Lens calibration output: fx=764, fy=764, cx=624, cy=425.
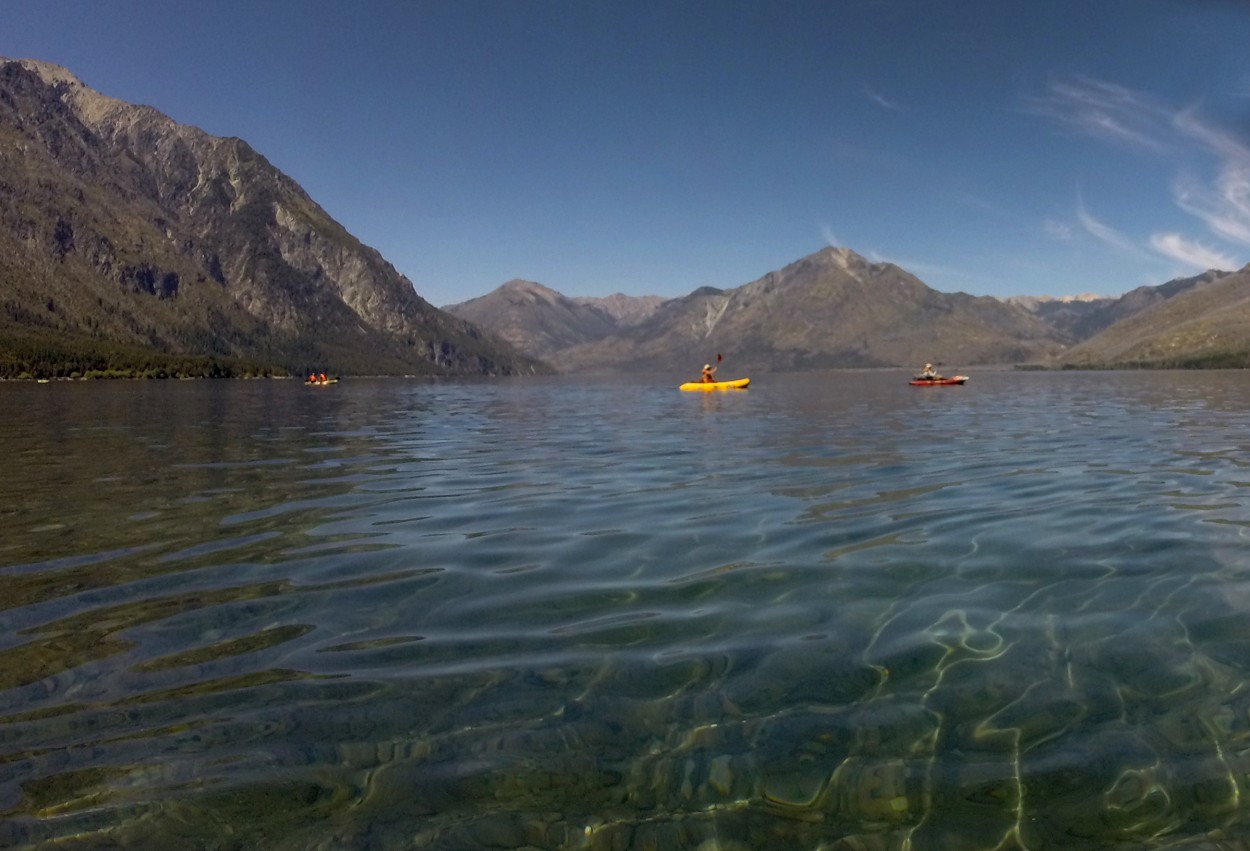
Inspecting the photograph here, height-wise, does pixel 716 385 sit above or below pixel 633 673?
above

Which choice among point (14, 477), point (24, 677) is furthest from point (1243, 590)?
point (14, 477)

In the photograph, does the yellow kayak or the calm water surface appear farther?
the yellow kayak

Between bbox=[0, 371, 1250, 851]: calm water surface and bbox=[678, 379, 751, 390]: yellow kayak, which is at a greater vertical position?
bbox=[678, 379, 751, 390]: yellow kayak

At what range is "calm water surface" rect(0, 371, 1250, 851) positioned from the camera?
18.2ft

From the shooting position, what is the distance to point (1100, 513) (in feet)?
51.7

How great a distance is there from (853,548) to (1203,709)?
6.34 m

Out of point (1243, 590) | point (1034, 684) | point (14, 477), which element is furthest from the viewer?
point (14, 477)

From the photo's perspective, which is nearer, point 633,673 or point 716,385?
point 633,673

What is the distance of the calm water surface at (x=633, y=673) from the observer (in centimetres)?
555

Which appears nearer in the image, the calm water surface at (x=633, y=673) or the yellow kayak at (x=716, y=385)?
the calm water surface at (x=633, y=673)

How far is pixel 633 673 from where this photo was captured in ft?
26.0

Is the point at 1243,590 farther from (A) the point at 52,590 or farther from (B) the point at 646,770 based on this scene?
(A) the point at 52,590

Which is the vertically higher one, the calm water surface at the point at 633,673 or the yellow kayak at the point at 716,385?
the yellow kayak at the point at 716,385

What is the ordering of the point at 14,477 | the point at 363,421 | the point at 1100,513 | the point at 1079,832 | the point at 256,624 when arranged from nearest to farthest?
the point at 1079,832
the point at 256,624
the point at 1100,513
the point at 14,477
the point at 363,421
